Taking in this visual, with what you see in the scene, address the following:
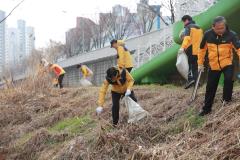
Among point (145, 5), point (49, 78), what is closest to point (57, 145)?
point (49, 78)

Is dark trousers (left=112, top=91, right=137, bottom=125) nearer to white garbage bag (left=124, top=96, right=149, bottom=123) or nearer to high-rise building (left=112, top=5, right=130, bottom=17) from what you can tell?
white garbage bag (left=124, top=96, right=149, bottom=123)

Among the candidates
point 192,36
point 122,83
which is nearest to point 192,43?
point 192,36

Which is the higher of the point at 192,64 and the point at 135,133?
the point at 192,64

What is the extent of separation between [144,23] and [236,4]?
2936cm

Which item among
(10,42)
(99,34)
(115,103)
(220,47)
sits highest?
(99,34)

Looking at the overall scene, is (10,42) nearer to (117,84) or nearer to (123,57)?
(123,57)

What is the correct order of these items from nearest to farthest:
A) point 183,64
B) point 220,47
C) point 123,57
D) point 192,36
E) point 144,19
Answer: point 220,47 → point 183,64 → point 192,36 → point 123,57 → point 144,19

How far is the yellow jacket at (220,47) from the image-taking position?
7539mm

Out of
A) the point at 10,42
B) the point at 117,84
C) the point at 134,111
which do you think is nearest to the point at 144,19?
the point at 10,42

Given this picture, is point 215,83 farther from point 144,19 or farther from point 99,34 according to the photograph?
point 99,34

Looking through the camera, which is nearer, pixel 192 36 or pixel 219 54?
pixel 219 54

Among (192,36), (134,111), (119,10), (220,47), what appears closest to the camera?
(220,47)

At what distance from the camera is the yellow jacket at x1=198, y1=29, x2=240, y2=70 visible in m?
7.54

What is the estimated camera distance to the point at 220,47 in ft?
24.9
